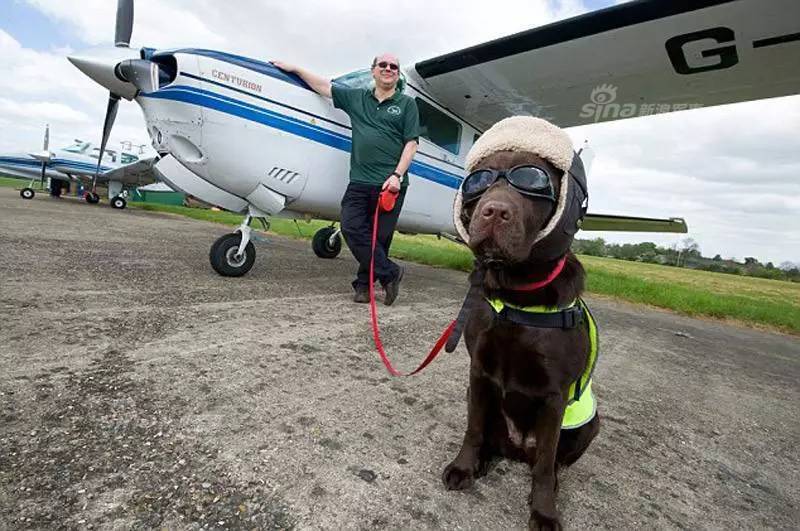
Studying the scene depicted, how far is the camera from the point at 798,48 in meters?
3.33

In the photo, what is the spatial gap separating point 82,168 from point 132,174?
4.31 metres

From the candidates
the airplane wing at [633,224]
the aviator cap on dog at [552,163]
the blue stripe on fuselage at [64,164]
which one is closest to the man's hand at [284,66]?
the aviator cap on dog at [552,163]

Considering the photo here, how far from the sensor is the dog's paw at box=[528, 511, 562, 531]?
3.57 ft

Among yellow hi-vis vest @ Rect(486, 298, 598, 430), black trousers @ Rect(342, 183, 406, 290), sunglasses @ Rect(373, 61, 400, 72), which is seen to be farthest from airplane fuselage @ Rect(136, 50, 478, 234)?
yellow hi-vis vest @ Rect(486, 298, 598, 430)

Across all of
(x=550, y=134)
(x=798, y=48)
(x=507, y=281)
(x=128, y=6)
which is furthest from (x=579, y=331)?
(x=128, y=6)

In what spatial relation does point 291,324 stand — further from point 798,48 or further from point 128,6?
point 798,48

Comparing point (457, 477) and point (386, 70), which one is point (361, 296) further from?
point (457, 477)

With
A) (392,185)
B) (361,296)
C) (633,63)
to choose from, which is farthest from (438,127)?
(361,296)

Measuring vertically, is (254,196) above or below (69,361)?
above

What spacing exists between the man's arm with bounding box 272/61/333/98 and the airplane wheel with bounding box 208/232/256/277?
1.59m

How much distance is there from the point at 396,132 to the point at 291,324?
1899 millimetres

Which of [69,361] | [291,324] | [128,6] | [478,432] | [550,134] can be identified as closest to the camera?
[550,134]

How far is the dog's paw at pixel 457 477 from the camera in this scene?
47.9 inches

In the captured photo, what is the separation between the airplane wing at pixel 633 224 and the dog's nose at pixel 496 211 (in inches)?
250
